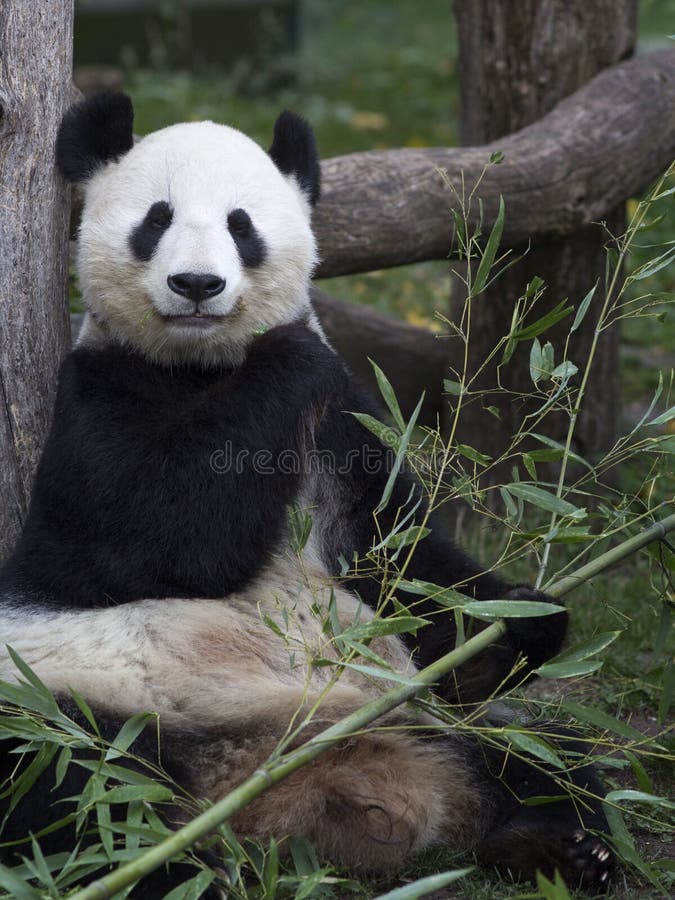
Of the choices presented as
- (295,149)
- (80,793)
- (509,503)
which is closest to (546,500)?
(509,503)

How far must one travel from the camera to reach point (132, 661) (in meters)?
2.72

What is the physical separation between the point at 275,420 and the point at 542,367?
63 cm

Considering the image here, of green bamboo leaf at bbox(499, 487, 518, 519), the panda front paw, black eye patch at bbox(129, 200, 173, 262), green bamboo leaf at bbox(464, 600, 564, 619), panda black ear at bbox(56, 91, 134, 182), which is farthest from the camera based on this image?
panda black ear at bbox(56, 91, 134, 182)

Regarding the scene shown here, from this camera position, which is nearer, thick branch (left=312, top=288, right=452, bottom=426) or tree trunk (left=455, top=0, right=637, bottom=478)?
tree trunk (left=455, top=0, right=637, bottom=478)

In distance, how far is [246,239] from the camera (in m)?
2.89

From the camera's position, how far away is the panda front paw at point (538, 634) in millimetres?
2725

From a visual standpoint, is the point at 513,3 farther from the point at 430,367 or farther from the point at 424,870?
the point at 424,870

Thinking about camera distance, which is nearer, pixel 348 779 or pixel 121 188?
pixel 348 779

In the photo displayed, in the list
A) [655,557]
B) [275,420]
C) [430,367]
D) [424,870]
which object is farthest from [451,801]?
[430,367]

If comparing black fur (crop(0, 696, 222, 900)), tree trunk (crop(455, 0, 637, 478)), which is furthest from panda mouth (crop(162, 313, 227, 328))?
tree trunk (crop(455, 0, 637, 478))

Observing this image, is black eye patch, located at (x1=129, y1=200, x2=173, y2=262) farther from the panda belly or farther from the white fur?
the panda belly

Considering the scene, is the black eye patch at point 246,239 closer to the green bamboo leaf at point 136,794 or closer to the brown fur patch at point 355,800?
the brown fur patch at point 355,800

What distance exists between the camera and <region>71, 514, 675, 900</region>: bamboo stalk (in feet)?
6.43

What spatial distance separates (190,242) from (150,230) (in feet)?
0.56
